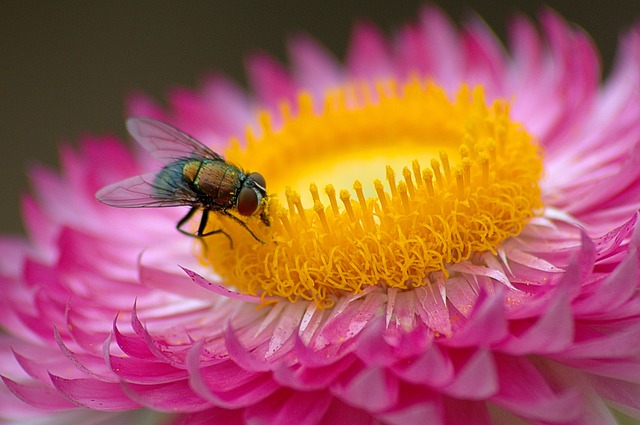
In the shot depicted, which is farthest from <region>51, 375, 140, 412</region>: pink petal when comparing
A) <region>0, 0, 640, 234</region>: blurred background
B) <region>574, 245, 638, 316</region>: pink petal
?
<region>0, 0, 640, 234</region>: blurred background

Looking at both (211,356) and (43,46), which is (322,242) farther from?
(43,46)

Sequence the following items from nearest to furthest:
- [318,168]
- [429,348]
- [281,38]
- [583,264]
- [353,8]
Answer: [429,348] < [583,264] < [318,168] < [353,8] < [281,38]

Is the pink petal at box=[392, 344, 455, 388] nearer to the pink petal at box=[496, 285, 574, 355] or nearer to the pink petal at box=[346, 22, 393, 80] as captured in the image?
the pink petal at box=[496, 285, 574, 355]

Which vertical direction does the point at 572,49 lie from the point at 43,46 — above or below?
below

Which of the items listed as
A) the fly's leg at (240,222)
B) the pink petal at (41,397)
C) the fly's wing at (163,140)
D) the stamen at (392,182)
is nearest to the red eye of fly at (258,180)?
the fly's leg at (240,222)

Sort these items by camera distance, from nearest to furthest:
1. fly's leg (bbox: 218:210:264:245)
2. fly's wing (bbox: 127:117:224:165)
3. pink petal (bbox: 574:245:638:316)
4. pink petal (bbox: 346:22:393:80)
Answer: pink petal (bbox: 574:245:638:316)
fly's leg (bbox: 218:210:264:245)
fly's wing (bbox: 127:117:224:165)
pink petal (bbox: 346:22:393:80)

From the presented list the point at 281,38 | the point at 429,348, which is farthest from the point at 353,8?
the point at 429,348
